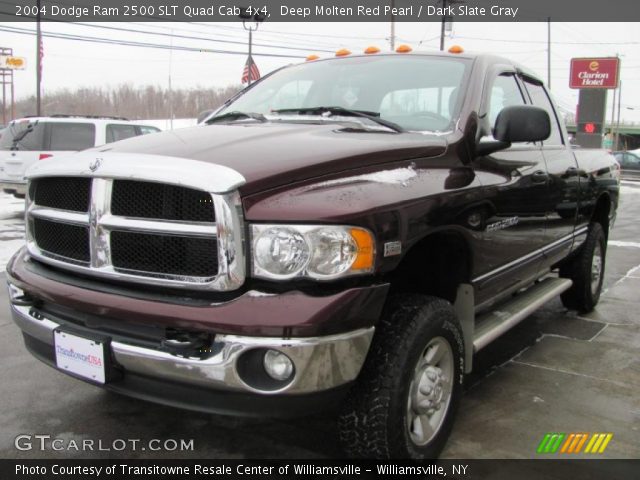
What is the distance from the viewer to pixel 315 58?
4141mm

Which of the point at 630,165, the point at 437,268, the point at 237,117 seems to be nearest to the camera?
the point at 437,268

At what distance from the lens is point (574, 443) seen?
2.91 meters

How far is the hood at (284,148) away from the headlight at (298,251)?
18 cm

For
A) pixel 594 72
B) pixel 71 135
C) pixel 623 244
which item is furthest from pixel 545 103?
pixel 594 72

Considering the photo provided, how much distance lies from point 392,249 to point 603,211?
3937 mm

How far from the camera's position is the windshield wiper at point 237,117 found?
333 cm

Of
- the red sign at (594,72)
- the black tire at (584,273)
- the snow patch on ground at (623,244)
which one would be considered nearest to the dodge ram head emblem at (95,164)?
the black tire at (584,273)

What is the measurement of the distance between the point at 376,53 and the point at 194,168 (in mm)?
2019

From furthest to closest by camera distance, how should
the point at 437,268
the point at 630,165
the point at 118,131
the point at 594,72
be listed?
1. the point at 630,165
2. the point at 594,72
3. the point at 118,131
4. the point at 437,268

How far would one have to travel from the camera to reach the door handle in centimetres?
355

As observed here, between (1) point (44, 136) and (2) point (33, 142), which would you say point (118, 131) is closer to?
(1) point (44, 136)

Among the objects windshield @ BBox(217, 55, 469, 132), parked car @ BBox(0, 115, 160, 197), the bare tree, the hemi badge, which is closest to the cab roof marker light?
windshield @ BBox(217, 55, 469, 132)
